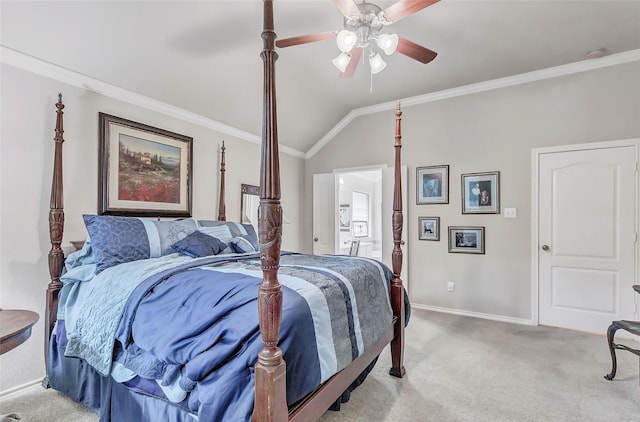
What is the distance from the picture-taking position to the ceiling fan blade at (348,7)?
75.4 inches

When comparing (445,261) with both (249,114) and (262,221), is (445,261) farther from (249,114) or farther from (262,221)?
(262,221)

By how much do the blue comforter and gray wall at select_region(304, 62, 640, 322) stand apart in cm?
245

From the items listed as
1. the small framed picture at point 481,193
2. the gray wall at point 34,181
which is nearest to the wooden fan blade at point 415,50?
the small framed picture at point 481,193

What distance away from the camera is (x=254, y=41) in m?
2.83

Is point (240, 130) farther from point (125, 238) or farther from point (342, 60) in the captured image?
point (125, 238)

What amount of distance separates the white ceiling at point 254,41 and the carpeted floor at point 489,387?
252cm

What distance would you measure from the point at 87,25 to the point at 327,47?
1951mm

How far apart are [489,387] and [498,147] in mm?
2732

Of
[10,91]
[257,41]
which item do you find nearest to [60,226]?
[10,91]

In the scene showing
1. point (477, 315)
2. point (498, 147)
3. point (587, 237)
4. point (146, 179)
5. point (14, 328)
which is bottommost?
point (477, 315)

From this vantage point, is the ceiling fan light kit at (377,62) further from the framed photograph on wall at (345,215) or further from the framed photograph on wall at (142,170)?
the framed photograph on wall at (345,215)

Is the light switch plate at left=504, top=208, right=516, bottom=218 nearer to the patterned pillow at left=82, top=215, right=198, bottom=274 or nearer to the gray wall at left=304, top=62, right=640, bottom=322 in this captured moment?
the gray wall at left=304, top=62, right=640, bottom=322

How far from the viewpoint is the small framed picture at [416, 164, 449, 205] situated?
4.11 metres

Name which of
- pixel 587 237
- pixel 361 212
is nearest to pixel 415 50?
pixel 587 237
